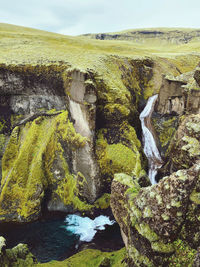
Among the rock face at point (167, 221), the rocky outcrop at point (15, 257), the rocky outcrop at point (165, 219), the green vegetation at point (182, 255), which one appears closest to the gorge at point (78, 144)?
the rocky outcrop at point (15, 257)

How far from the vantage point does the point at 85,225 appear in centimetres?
2211

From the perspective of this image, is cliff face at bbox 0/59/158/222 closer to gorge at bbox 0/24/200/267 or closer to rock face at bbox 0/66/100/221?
rock face at bbox 0/66/100/221

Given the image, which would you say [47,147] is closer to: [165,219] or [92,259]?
[92,259]

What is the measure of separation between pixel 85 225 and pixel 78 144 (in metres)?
9.89

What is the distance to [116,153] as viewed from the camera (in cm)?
2455

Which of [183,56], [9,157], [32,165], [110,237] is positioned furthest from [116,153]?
[183,56]

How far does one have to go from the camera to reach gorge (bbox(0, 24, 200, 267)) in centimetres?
1798

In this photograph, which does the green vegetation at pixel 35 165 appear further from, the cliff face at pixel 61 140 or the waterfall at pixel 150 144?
the waterfall at pixel 150 144

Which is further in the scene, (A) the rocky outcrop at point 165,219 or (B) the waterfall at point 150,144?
(B) the waterfall at point 150,144

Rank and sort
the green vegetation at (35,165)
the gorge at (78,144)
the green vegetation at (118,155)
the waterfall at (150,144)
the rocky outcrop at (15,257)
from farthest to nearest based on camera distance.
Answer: the waterfall at (150,144) → the green vegetation at (118,155) → the green vegetation at (35,165) → the gorge at (78,144) → the rocky outcrop at (15,257)

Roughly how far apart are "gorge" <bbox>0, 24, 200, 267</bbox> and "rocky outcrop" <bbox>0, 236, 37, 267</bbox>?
0.09m

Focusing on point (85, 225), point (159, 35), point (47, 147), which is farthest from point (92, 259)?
point (159, 35)

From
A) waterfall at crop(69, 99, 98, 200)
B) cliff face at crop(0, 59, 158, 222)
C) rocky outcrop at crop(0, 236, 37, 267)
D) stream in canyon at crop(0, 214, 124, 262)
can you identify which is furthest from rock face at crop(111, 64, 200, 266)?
cliff face at crop(0, 59, 158, 222)

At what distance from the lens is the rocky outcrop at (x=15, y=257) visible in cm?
1291
